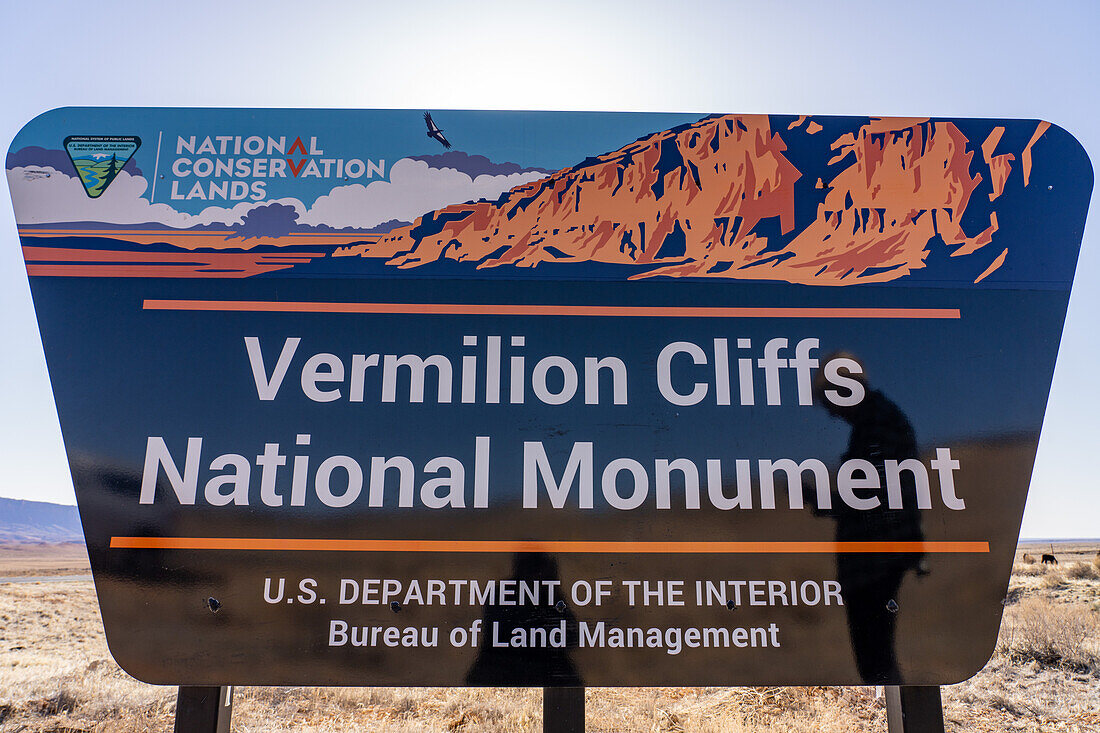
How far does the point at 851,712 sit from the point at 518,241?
7.33 metres

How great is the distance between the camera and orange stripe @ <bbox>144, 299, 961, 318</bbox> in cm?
247

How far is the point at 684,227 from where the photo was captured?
2541 millimetres

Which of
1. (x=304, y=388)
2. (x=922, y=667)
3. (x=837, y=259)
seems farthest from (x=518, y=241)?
(x=922, y=667)

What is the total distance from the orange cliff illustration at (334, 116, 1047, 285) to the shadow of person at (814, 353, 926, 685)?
1.52ft

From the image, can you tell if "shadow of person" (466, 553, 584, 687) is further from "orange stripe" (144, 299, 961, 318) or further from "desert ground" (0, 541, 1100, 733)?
"desert ground" (0, 541, 1100, 733)

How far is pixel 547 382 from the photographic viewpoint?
244 cm

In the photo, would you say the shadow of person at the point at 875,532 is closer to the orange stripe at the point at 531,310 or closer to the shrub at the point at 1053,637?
the orange stripe at the point at 531,310

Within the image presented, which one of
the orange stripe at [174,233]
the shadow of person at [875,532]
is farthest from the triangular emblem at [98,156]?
the shadow of person at [875,532]

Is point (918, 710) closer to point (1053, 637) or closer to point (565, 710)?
point (565, 710)

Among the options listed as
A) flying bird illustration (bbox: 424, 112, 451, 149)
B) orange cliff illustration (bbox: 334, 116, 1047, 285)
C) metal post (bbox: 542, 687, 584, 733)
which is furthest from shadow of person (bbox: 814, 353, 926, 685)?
flying bird illustration (bbox: 424, 112, 451, 149)

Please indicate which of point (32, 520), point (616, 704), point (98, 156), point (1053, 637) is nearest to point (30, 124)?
point (98, 156)

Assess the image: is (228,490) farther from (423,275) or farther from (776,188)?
(776,188)

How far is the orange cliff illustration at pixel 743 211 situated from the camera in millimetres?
2512

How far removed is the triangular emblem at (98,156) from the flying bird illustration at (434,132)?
1093 millimetres
